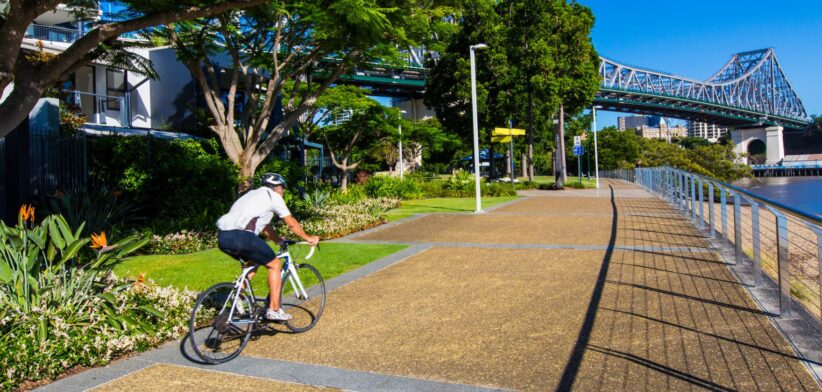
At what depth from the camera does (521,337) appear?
212 inches

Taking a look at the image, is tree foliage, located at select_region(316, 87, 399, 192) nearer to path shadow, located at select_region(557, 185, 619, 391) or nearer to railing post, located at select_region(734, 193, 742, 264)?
path shadow, located at select_region(557, 185, 619, 391)

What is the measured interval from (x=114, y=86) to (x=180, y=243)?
14.0 m

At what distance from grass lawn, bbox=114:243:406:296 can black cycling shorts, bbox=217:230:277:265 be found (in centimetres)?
206

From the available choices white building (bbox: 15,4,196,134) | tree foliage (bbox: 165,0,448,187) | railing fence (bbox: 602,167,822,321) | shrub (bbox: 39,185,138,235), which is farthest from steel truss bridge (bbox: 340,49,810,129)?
railing fence (bbox: 602,167,822,321)

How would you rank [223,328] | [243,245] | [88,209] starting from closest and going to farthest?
[223,328] → [243,245] → [88,209]

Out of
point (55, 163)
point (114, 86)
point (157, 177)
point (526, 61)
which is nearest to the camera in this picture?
point (55, 163)

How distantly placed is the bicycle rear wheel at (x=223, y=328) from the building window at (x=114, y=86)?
63.5ft

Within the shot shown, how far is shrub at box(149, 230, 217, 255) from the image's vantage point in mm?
10930

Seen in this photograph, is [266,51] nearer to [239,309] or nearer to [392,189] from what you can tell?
[392,189]

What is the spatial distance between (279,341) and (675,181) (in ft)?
51.6

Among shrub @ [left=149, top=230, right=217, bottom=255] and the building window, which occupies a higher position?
the building window

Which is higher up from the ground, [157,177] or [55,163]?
[55,163]

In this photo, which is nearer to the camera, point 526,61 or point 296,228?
point 296,228

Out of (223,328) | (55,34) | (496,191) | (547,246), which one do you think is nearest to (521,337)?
(223,328)
